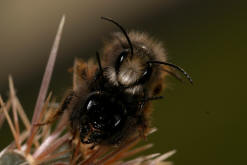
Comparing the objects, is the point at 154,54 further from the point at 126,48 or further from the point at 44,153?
the point at 44,153

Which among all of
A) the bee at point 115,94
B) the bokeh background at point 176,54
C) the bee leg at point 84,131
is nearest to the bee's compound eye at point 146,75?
the bee at point 115,94

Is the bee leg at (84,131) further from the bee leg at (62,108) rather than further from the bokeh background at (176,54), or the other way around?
the bokeh background at (176,54)

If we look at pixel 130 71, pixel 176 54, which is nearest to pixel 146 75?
pixel 130 71

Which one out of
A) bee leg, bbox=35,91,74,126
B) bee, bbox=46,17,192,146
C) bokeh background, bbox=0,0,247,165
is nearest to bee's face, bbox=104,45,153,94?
bee, bbox=46,17,192,146

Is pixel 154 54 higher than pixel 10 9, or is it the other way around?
pixel 10 9

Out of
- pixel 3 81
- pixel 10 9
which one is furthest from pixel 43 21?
Answer: pixel 3 81

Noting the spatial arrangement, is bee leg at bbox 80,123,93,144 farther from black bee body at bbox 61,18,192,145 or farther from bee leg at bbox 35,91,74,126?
bee leg at bbox 35,91,74,126
